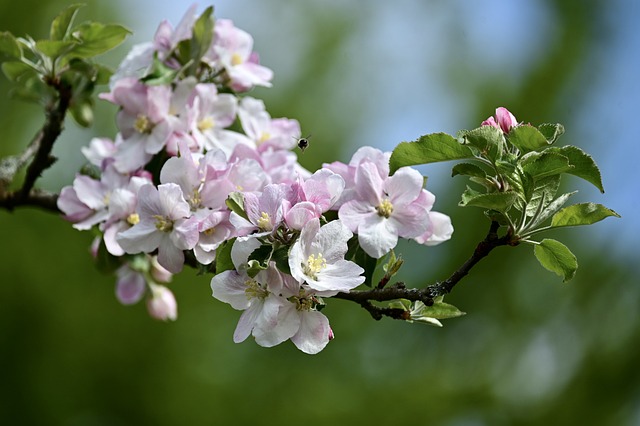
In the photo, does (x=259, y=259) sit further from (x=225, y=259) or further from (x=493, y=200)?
(x=493, y=200)

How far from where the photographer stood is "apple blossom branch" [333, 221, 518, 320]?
96cm

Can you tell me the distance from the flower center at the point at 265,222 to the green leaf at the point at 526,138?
0.32 meters

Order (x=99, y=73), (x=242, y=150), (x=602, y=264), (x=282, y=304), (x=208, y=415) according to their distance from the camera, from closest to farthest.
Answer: (x=282, y=304), (x=242, y=150), (x=99, y=73), (x=208, y=415), (x=602, y=264)

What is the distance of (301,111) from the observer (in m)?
7.53

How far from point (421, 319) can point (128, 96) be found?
0.67 m

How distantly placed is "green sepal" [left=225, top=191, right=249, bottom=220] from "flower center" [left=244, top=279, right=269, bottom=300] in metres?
0.09

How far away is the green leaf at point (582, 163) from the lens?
93 centimetres

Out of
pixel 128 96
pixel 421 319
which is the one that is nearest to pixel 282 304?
pixel 421 319

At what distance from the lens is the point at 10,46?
143 centimetres

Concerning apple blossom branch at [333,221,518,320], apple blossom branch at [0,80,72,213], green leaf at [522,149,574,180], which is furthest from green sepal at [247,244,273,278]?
apple blossom branch at [0,80,72,213]

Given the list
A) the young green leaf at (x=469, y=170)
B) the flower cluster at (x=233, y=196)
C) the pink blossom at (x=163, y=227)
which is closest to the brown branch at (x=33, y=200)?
the flower cluster at (x=233, y=196)

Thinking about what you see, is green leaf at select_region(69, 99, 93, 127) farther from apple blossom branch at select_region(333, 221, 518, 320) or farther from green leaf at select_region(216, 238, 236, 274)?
apple blossom branch at select_region(333, 221, 518, 320)

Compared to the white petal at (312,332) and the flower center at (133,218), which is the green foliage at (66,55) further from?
the white petal at (312,332)

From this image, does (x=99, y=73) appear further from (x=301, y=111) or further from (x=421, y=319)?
(x=301, y=111)
